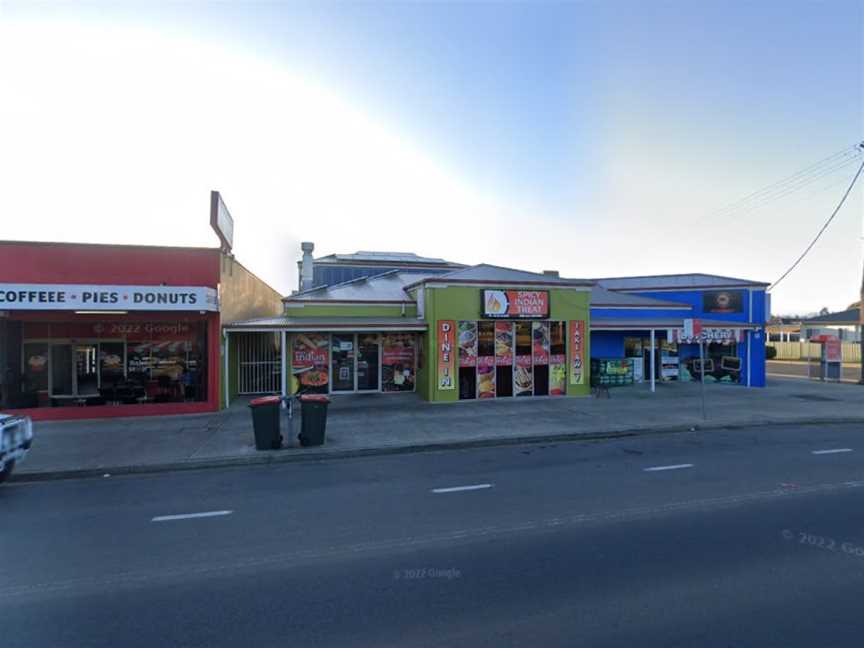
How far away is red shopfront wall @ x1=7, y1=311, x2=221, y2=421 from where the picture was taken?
1270cm

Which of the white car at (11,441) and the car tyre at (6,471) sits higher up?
the white car at (11,441)

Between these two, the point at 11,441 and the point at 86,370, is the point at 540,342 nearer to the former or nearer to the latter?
the point at 11,441

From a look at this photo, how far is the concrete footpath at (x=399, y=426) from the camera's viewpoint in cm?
899

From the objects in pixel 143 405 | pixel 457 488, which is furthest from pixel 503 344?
pixel 143 405

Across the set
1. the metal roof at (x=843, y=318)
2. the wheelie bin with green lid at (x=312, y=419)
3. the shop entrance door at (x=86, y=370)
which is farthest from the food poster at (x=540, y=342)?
the metal roof at (x=843, y=318)

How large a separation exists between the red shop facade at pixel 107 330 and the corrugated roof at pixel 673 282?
20019mm

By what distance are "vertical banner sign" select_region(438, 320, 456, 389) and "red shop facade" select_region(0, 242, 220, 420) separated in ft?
22.1

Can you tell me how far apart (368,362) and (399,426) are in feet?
20.0

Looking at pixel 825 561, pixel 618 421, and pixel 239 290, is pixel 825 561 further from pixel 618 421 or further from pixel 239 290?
pixel 239 290

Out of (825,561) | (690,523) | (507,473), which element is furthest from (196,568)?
(825,561)

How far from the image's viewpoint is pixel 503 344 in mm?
16344

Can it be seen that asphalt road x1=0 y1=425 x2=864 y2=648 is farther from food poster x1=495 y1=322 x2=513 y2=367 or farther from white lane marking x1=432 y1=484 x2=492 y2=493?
food poster x1=495 y1=322 x2=513 y2=367

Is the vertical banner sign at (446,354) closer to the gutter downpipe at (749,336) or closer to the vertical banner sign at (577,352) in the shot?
the vertical banner sign at (577,352)

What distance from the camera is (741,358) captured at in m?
21.0
